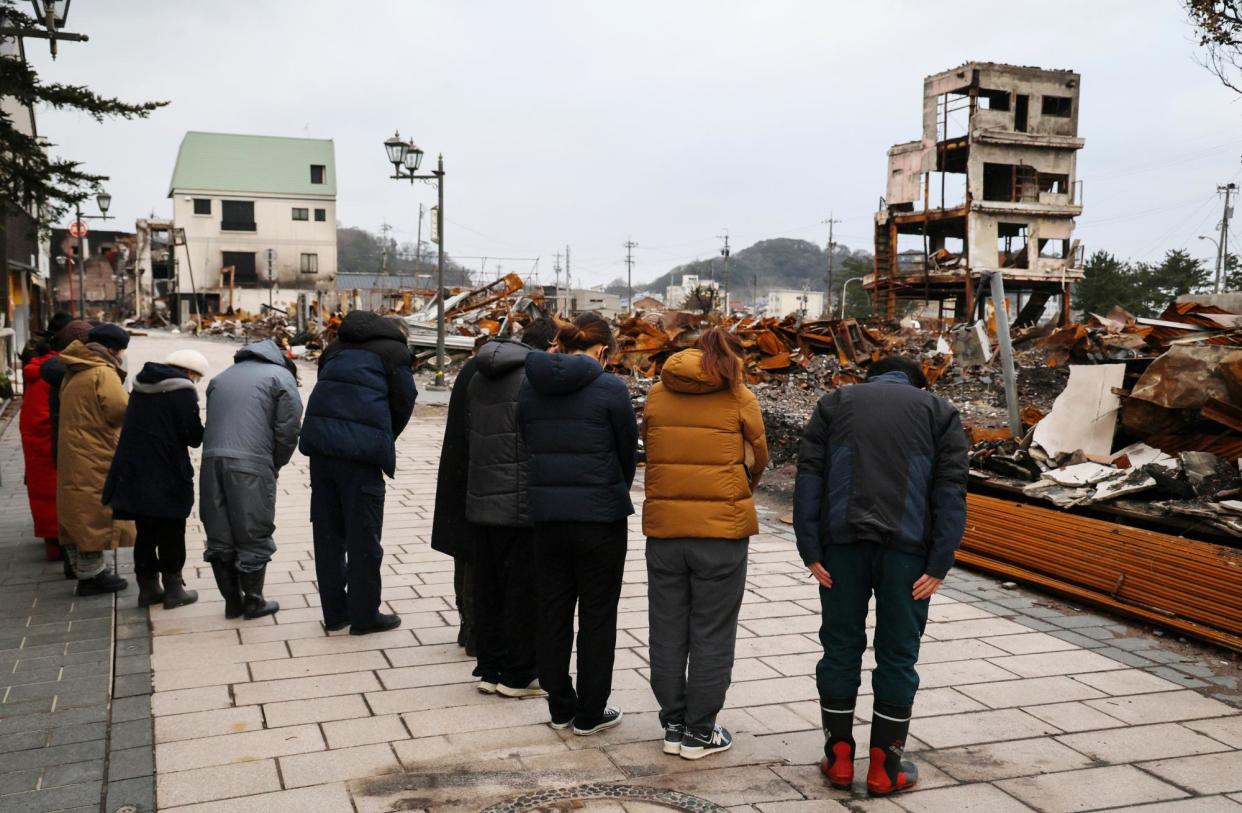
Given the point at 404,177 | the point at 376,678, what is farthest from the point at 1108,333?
the point at 404,177

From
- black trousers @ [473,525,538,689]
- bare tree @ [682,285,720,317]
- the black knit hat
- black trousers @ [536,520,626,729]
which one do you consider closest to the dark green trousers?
black trousers @ [536,520,626,729]

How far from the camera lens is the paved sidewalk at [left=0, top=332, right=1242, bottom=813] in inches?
145

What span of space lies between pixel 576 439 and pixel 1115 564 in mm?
3958

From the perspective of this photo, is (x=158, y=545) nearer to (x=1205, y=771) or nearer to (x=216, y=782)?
(x=216, y=782)

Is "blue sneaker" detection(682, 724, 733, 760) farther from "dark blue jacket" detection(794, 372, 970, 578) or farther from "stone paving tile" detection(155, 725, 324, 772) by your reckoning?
"stone paving tile" detection(155, 725, 324, 772)

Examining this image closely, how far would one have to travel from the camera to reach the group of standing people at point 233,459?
17.6ft

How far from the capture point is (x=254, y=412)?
5676mm

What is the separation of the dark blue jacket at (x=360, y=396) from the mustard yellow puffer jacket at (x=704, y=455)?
185 centimetres

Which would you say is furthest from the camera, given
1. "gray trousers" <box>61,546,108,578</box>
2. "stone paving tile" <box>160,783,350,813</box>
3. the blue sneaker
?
"gray trousers" <box>61,546,108,578</box>

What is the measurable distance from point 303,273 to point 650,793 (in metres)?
69.3

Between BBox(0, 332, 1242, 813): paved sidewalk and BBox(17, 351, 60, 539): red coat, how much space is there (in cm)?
133

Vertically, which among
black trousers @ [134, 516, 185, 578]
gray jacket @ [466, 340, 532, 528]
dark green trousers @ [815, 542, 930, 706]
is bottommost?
black trousers @ [134, 516, 185, 578]

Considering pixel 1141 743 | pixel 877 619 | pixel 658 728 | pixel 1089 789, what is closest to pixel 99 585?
pixel 658 728

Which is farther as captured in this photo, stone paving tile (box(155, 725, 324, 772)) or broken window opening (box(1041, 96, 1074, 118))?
broken window opening (box(1041, 96, 1074, 118))
